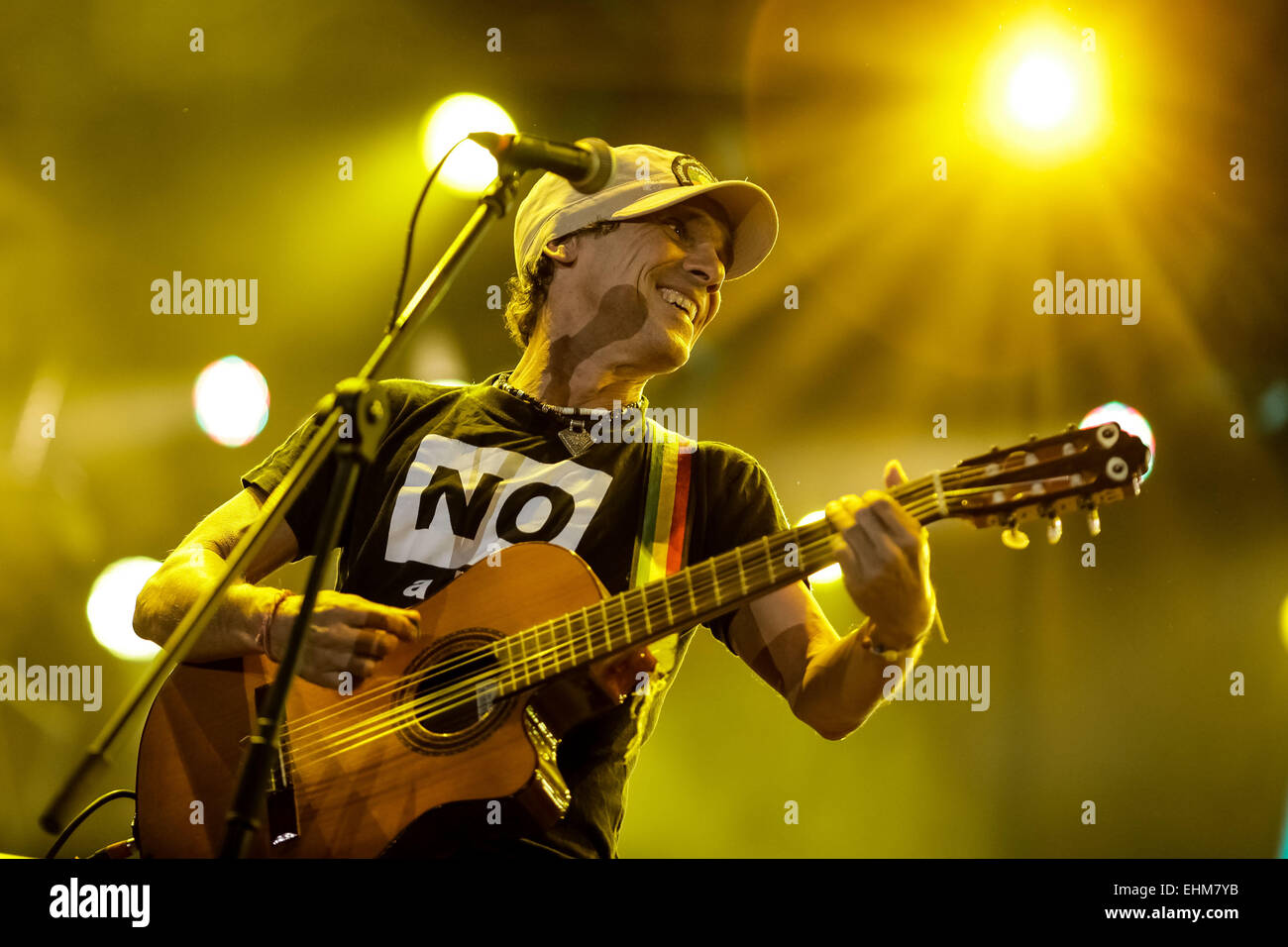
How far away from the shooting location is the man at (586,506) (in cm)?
213

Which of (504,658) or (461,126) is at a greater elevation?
(461,126)

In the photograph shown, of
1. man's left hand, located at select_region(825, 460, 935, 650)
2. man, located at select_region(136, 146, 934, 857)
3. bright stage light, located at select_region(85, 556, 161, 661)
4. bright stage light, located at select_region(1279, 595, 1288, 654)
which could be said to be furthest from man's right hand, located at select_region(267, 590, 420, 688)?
bright stage light, located at select_region(1279, 595, 1288, 654)

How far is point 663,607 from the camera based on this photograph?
2.12 meters

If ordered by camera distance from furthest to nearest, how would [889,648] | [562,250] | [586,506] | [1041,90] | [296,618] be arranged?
[1041,90]
[562,250]
[586,506]
[889,648]
[296,618]

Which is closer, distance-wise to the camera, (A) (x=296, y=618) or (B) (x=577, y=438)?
(A) (x=296, y=618)

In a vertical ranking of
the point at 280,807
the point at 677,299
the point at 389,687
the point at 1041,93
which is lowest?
the point at 280,807

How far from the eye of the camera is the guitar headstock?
1833 millimetres

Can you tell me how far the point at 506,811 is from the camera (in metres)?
2.02

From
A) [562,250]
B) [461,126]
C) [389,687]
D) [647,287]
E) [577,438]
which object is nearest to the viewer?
[389,687]

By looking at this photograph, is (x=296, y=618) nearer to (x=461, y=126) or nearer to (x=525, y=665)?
(x=525, y=665)

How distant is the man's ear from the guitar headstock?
1.44 metres

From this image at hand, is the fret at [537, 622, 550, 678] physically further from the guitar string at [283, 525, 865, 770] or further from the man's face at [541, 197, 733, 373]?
the man's face at [541, 197, 733, 373]

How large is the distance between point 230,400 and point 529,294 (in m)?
1.98

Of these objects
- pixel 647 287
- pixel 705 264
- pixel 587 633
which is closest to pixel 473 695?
pixel 587 633
